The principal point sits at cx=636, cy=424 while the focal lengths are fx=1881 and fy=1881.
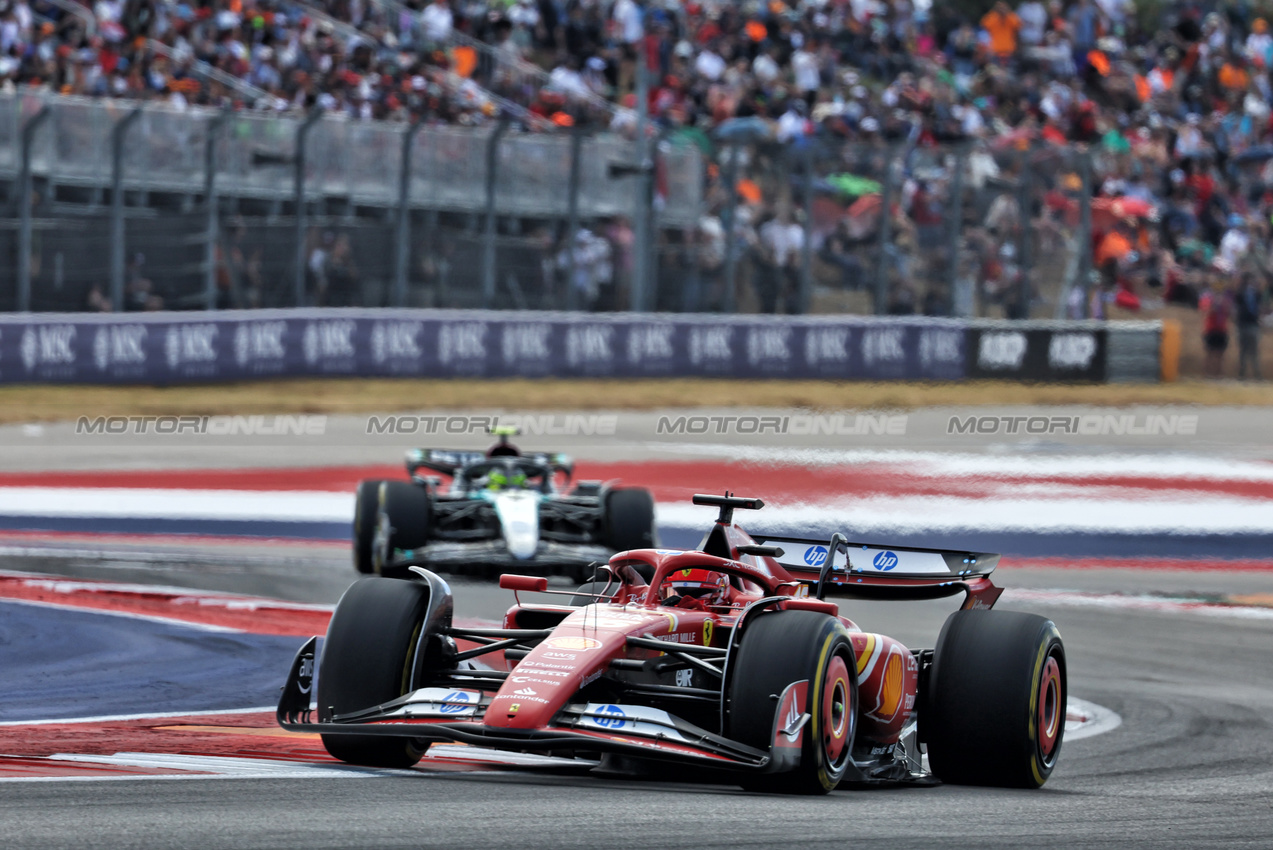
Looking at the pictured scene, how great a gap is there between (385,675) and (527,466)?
283 inches

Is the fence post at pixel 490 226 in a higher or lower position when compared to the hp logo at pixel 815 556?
higher

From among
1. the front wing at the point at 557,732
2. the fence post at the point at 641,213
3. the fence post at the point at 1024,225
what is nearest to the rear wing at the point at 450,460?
the front wing at the point at 557,732

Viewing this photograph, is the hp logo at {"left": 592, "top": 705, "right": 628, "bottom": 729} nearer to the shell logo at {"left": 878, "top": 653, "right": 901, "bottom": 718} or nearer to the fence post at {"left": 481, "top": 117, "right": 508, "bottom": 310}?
the shell logo at {"left": 878, "top": 653, "right": 901, "bottom": 718}

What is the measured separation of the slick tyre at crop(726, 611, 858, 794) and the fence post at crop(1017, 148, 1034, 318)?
19.5 m

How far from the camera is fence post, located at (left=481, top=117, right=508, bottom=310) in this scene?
74.9 ft

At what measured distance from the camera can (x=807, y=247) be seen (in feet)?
81.3

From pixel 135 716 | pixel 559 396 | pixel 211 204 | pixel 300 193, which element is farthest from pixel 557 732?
pixel 559 396

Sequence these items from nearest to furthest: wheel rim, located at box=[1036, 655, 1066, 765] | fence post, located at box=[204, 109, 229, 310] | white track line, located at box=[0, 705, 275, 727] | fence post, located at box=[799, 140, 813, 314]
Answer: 1. wheel rim, located at box=[1036, 655, 1066, 765]
2. white track line, located at box=[0, 705, 275, 727]
3. fence post, located at box=[204, 109, 229, 310]
4. fence post, located at box=[799, 140, 813, 314]

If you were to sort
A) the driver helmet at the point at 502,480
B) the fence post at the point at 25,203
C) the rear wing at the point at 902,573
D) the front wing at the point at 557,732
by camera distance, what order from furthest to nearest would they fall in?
the fence post at the point at 25,203, the driver helmet at the point at 502,480, the rear wing at the point at 902,573, the front wing at the point at 557,732

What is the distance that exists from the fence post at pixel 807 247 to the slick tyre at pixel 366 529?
1229 cm

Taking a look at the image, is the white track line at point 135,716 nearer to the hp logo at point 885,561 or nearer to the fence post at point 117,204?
the hp logo at point 885,561

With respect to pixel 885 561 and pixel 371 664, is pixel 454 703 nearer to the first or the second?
pixel 371 664

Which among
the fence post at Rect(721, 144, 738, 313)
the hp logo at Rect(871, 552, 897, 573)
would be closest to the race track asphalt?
the hp logo at Rect(871, 552, 897, 573)

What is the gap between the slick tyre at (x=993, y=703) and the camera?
6.64 meters
